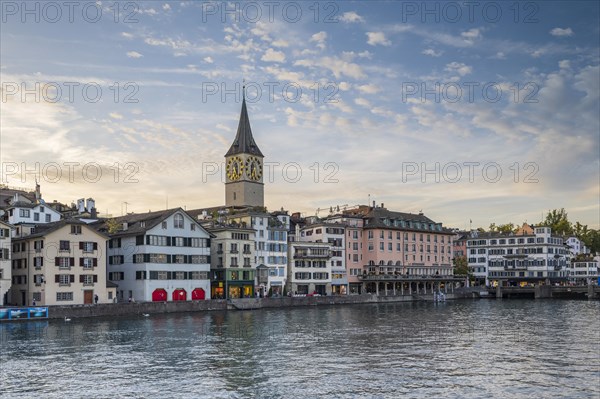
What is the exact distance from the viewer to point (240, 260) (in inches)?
Result: 4631

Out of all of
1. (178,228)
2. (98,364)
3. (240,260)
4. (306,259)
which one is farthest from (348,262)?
(98,364)

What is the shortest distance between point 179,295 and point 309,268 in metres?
33.2

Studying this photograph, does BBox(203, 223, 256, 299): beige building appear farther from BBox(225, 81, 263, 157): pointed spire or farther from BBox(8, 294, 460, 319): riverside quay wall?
BBox(225, 81, 263, 157): pointed spire

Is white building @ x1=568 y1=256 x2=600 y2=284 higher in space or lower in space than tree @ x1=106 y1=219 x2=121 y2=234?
lower

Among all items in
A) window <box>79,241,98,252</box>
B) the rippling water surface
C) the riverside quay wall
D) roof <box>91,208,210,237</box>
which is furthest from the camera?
roof <box>91,208,210,237</box>

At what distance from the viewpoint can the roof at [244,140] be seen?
18112 cm

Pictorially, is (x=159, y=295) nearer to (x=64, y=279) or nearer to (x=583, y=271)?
(x=64, y=279)

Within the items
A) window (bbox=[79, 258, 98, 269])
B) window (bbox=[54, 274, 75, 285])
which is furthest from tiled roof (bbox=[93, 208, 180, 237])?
A: window (bbox=[54, 274, 75, 285])

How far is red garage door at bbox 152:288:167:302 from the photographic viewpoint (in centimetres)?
10206

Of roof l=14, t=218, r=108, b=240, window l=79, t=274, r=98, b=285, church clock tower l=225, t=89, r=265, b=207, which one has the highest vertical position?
church clock tower l=225, t=89, r=265, b=207

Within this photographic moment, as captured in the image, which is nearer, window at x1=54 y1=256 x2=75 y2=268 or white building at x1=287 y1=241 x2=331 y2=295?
window at x1=54 y1=256 x2=75 y2=268

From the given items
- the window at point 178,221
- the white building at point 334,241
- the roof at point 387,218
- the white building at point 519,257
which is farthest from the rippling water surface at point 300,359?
the white building at point 519,257

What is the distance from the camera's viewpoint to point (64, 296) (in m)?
92.5

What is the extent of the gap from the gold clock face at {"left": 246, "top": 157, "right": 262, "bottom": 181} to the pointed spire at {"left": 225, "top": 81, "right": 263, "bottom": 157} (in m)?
1.95
